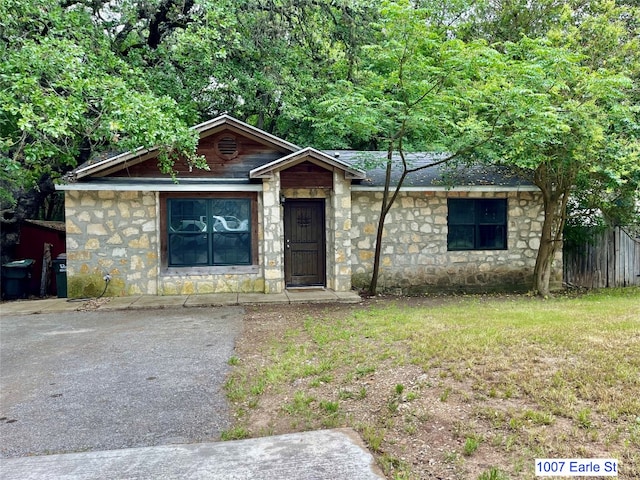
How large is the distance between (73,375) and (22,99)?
3.98 metres

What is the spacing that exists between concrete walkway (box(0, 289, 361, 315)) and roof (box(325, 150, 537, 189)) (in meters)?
2.76

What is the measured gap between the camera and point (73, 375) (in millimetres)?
4789

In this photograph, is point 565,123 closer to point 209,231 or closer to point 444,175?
point 444,175

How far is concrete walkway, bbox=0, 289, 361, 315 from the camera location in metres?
8.45

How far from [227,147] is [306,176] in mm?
1953

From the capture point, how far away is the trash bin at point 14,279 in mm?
10492

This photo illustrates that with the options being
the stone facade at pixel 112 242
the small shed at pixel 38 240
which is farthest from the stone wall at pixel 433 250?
the small shed at pixel 38 240

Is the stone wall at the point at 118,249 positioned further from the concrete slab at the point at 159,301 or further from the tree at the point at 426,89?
the tree at the point at 426,89

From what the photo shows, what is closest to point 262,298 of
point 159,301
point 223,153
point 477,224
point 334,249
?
point 334,249

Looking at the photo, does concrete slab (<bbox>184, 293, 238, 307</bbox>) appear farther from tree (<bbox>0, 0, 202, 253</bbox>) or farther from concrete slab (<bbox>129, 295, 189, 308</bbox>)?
tree (<bbox>0, 0, 202, 253</bbox>)

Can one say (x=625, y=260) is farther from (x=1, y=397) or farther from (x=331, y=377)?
(x=1, y=397)

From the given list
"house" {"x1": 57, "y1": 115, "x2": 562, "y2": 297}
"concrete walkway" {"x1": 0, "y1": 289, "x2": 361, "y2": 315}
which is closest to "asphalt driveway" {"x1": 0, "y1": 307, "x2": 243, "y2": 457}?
"concrete walkway" {"x1": 0, "y1": 289, "x2": 361, "y2": 315}

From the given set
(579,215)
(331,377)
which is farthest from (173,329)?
(579,215)

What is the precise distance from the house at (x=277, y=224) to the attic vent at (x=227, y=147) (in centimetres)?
3
